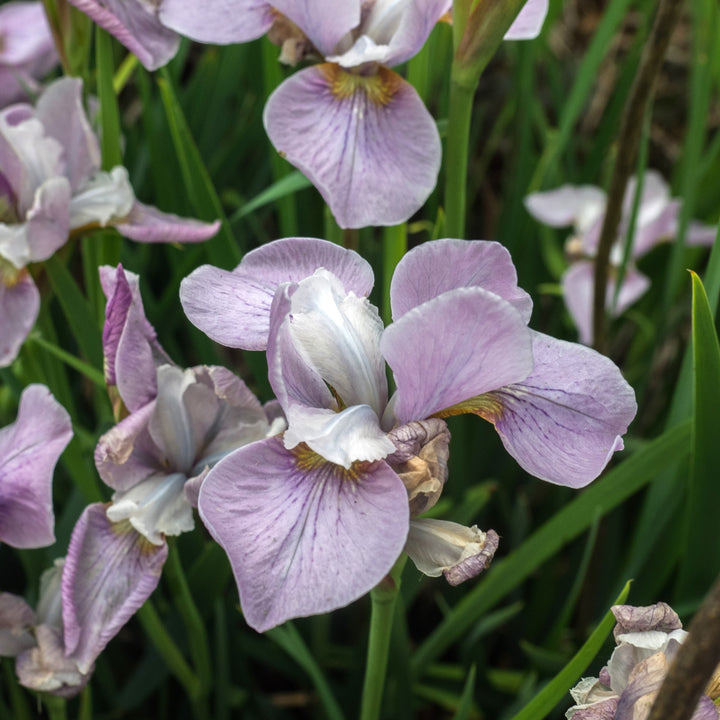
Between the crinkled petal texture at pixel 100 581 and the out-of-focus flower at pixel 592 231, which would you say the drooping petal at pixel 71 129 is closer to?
the crinkled petal texture at pixel 100 581

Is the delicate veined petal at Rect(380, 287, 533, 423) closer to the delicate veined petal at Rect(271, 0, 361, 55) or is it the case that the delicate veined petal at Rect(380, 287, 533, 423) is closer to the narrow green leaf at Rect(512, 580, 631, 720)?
the narrow green leaf at Rect(512, 580, 631, 720)

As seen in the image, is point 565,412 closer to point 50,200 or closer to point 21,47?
point 50,200

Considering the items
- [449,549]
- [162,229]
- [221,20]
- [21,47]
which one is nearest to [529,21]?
[221,20]

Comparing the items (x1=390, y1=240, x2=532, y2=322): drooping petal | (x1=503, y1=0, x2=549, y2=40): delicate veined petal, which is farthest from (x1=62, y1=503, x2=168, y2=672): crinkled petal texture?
(x1=503, y1=0, x2=549, y2=40): delicate veined petal

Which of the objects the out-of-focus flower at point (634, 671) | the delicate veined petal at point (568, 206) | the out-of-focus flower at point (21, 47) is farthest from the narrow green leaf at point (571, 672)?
the out-of-focus flower at point (21, 47)

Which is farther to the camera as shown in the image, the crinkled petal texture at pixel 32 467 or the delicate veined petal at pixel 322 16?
the delicate veined petal at pixel 322 16

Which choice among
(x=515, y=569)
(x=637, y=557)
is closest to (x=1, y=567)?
(x=515, y=569)
